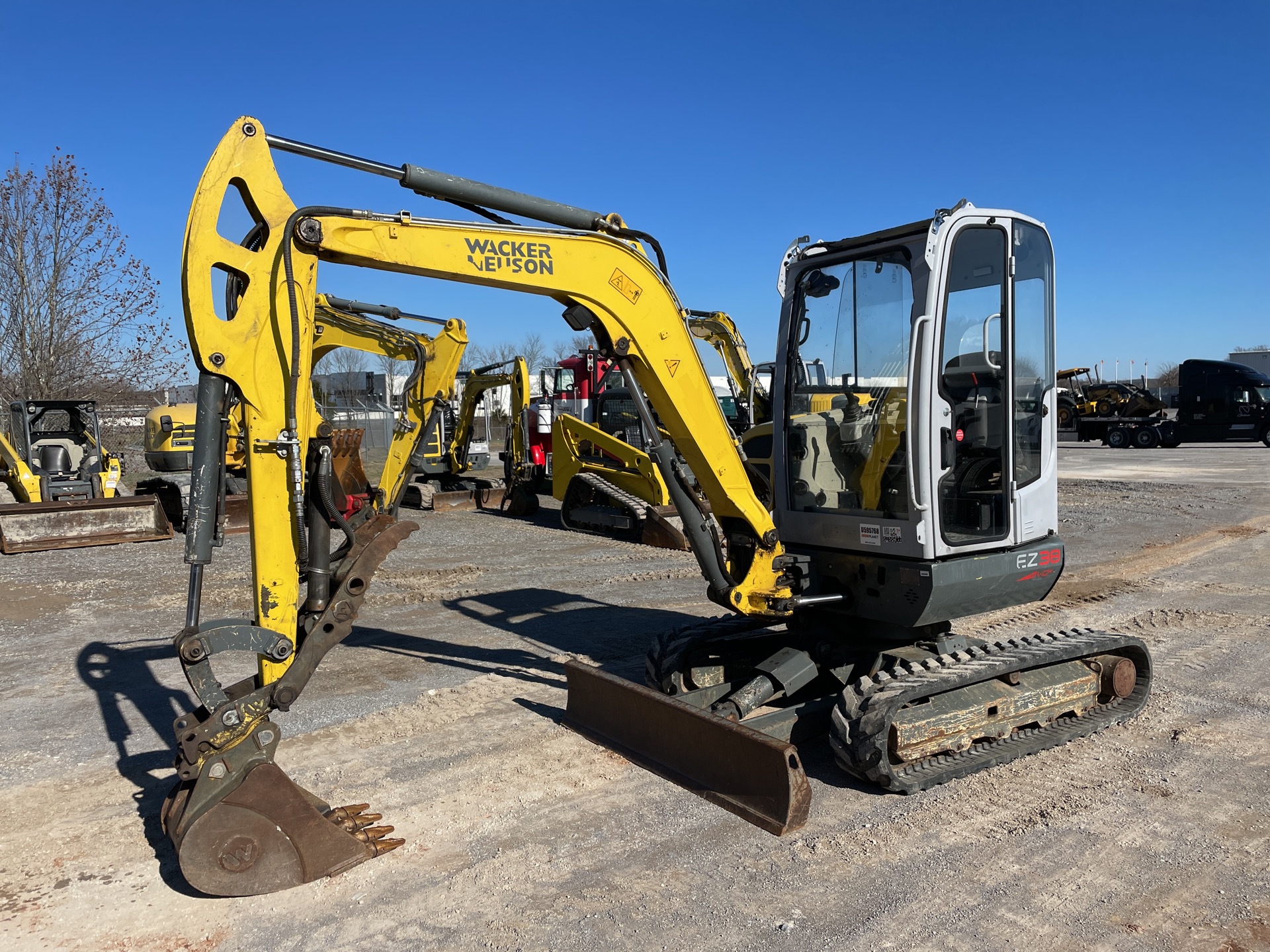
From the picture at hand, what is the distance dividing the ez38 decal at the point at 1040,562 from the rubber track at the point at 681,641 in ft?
4.54

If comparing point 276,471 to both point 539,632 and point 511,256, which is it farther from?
point 539,632

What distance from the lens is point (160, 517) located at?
14070mm

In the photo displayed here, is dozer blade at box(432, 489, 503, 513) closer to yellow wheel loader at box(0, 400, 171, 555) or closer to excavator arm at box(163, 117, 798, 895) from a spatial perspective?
yellow wheel loader at box(0, 400, 171, 555)

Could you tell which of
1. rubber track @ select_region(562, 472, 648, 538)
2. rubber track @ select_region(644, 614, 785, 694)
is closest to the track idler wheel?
rubber track @ select_region(644, 614, 785, 694)

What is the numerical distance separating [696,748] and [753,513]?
1.35 meters

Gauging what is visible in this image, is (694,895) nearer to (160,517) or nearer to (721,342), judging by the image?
(721,342)

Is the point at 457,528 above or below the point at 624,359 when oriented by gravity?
below

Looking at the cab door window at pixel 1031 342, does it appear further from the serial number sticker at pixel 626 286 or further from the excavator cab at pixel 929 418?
the serial number sticker at pixel 626 286

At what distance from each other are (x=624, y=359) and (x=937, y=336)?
1623mm

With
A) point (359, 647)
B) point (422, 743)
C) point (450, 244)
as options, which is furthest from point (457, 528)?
point (450, 244)

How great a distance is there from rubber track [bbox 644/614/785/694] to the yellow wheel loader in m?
10.9

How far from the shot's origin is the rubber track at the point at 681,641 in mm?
5562

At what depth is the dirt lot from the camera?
343cm

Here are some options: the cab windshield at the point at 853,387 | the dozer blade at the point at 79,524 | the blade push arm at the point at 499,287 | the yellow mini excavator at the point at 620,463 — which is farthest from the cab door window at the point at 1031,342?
the dozer blade at the point at 79,524
